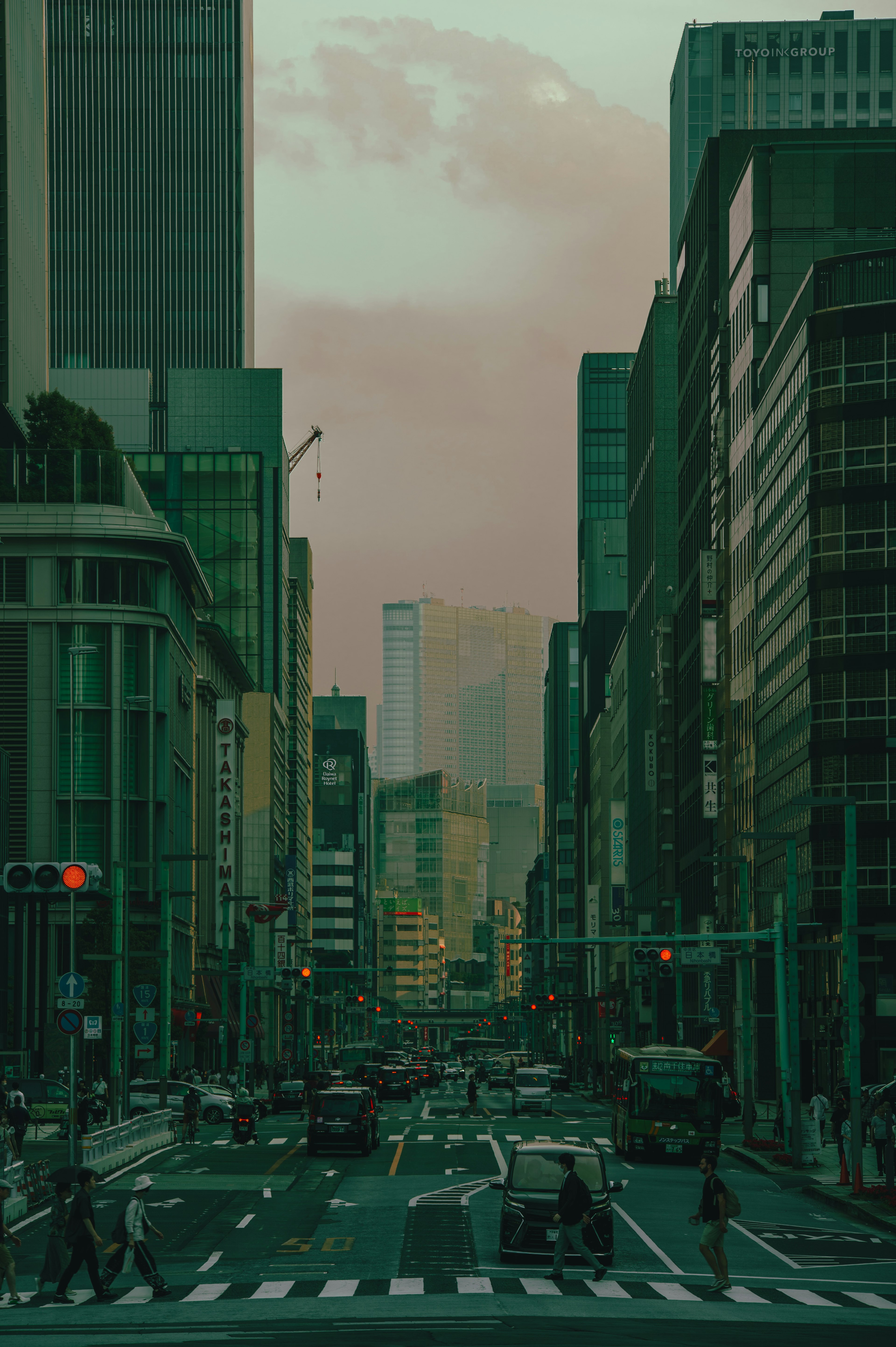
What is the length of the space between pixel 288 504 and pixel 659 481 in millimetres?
65860

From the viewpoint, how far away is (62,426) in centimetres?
10781

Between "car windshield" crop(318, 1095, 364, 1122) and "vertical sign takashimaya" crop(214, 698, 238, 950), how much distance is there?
74.6 metres

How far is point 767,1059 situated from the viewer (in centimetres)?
9462

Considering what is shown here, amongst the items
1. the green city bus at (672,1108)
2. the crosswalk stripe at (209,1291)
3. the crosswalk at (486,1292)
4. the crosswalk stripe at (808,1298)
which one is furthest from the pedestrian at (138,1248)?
the green city bus at (672,1108)

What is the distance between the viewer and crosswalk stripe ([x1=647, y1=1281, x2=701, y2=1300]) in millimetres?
26766

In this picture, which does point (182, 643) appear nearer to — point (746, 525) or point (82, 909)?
point (82, 909)

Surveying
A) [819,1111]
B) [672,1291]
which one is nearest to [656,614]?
[819,1111]

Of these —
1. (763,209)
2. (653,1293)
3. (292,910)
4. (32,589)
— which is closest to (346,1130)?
(653,1293)

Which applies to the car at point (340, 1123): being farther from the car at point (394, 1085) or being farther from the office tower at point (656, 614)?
the office tower at point (656, 614)

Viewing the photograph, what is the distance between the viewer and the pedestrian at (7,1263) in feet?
87.3

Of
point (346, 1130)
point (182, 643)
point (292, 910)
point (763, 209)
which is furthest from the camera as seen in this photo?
point (292, 910)

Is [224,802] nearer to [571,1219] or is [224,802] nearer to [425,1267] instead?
[425,1267]

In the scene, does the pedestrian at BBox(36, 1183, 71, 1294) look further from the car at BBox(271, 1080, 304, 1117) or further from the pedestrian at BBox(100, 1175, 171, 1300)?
the car at BBox(271, 1080, 304, 1117)

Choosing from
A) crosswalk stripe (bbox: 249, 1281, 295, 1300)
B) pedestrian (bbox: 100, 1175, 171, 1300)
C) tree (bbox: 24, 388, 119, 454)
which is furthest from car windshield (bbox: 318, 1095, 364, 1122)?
tree (bbox: 24, 388, 119, 454)
